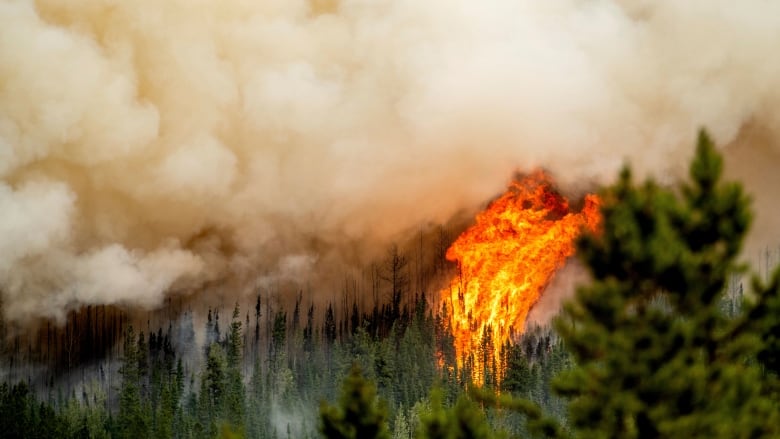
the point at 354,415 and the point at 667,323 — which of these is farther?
the point at 354,415

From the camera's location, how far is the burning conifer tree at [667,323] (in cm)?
3384

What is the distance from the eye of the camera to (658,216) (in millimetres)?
33469

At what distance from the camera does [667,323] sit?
3416cm

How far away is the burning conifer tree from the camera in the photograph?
33844 mm

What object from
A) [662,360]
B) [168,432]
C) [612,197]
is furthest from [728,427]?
[168,432]

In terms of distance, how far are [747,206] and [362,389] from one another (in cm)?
1913

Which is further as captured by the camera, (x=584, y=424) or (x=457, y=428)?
(x=457, y=428)

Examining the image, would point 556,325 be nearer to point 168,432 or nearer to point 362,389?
point 362,389

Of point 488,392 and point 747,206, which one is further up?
point 747,206

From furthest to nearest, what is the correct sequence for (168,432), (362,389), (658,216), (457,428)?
(168,432) < (362,389) < (457,428) < (658,216)

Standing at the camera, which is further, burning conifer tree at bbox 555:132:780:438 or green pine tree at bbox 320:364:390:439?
green pine tree at bbox 320:364:390:439

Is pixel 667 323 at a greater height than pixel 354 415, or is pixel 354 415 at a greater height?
pixel 667 323

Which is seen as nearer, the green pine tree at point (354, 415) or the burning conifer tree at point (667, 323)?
the burning conifer tree at point (667, 323)

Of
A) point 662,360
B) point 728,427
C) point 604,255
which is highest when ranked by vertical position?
point 604,255
